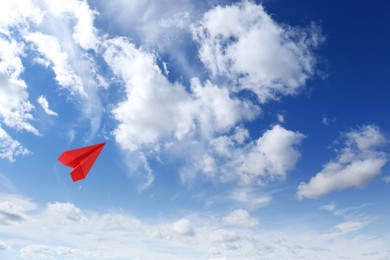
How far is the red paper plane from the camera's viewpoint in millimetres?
38500

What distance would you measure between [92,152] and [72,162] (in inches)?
115

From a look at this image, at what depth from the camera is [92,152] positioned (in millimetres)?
39406

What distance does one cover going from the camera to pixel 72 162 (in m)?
38.9

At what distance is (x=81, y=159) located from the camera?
39.0 metres

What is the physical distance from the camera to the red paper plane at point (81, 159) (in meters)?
38.5
